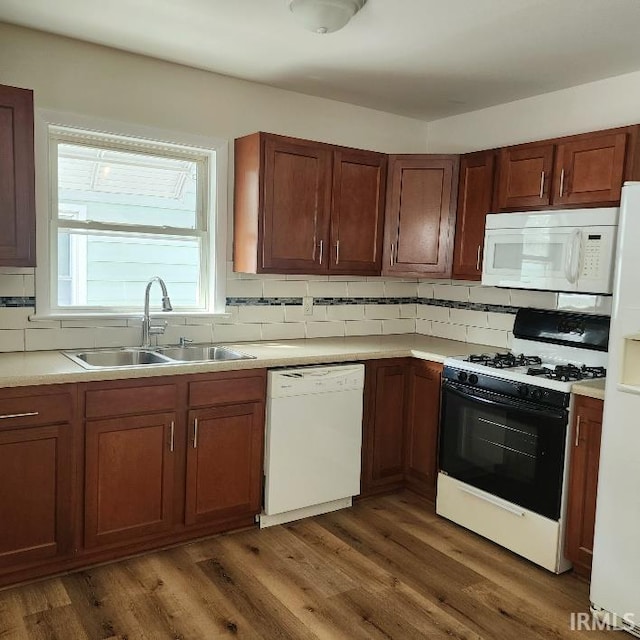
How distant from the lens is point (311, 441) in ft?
10.6

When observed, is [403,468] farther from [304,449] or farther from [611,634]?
[611,634]

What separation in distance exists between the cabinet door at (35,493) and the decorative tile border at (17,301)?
0.77 meters

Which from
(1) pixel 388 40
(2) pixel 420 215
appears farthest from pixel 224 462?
(1) pixel 388 40

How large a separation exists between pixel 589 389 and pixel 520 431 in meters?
0.42

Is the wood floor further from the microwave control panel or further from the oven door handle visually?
the microwave control panel

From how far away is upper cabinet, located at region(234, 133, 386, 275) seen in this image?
3336 mm

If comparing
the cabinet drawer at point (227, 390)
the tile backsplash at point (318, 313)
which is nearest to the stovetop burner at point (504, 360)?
the tile backsplash at point (318, 313)

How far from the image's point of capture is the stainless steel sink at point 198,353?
3246 millimetres

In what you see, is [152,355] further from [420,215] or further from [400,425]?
[420,215]

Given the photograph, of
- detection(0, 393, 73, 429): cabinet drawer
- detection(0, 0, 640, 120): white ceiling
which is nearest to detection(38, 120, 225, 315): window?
detection(0, 0, 640, 120): white ceiling

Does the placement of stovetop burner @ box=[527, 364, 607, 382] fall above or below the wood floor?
above

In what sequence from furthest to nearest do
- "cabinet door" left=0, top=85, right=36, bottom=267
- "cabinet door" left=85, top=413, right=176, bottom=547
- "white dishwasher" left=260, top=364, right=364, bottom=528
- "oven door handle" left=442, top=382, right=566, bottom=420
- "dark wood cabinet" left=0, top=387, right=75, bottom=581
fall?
1. "white dishwasher" left=260, top=364, right=364, bottom=528
2. "oven door handle" left=442, top=382, right=566, bottom=420
3. "cabinet door" left=85, top=413, right=176, bottom=547
4. "cabinet door" left=0, top=85, right=36, bottom=267
5. "dark wood cabinet" left=0, top=387, right=75, bottom=581

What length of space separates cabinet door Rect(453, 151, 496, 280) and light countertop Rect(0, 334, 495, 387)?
0.51m

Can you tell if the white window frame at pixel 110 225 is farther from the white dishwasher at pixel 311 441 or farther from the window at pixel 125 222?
the white dishwasher at pixel 311 441
